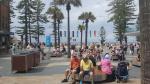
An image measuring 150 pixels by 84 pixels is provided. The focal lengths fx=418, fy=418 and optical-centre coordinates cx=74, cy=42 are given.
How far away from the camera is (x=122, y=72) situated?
54.4 ft

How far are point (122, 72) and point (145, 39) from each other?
13.5 metres

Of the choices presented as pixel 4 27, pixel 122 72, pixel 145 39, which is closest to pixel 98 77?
pixel 122 72

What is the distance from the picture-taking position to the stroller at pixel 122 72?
53.7ft

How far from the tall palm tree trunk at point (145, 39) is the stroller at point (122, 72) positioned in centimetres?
1319

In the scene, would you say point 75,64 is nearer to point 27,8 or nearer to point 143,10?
point 143,10

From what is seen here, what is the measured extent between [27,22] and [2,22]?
25.2 m

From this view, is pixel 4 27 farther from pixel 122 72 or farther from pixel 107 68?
pixel 122 72

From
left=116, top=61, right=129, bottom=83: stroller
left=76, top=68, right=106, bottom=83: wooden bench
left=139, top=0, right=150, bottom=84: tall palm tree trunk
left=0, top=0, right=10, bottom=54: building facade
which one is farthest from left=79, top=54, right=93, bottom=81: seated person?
left=0, top=0, right=10, bottom=54: building facade

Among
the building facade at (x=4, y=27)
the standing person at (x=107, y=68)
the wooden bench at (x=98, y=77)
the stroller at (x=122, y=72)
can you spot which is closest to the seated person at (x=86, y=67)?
the wooden bench at (x=98, y=77)

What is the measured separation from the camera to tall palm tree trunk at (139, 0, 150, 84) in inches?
124

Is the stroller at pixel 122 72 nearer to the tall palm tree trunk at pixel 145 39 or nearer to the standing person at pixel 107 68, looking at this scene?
the standing person at pixel 107 68

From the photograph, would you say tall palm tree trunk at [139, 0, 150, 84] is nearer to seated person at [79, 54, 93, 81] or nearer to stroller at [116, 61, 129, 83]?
seated person at [79, 54, 93, 81]

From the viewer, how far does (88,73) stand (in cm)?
1589

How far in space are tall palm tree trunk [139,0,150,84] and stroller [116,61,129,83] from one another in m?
13.2
